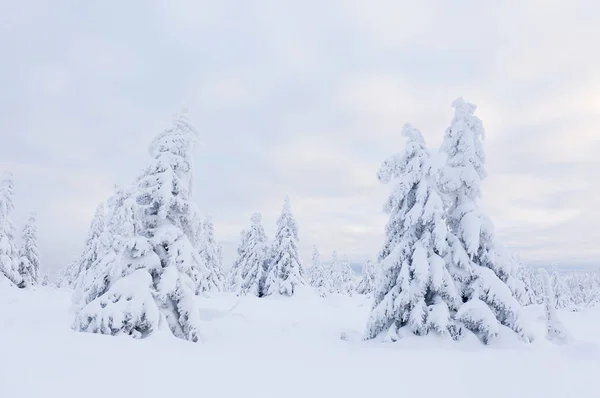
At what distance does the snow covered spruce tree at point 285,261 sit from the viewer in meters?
36.3

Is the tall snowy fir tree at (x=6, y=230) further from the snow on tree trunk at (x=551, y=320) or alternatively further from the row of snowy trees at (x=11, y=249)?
the snow on tree trunk at (x=551, y=320)

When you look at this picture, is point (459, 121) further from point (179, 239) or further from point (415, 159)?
point (179, 239)

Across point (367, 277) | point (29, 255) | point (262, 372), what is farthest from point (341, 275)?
point (262, 372)

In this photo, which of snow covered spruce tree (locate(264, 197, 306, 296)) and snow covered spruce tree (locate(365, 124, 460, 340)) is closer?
snow covered spruce tree (locate(365, 124, 460, 340))

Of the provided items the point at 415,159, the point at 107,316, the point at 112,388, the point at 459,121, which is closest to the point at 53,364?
the point at 112,388

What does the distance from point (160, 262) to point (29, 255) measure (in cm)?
4137

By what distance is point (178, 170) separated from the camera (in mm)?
13945

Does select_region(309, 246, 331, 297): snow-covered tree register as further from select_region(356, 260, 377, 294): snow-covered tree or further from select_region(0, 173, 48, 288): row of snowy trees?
select_region(0, 173, 48, 288): row of snowy trees

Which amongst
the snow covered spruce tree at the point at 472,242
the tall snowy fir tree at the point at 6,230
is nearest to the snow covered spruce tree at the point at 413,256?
the snow covered spruce tree at the point at 472,242

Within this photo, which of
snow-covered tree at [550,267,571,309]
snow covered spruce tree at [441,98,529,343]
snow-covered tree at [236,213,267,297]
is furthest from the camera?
snow-covered tree at [550,267,571,309]

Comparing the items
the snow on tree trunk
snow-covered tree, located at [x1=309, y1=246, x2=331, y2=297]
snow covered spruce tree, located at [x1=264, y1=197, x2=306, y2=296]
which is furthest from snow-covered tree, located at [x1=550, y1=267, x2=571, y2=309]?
the snow on tree trunk

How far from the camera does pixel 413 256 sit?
14422 millimetres

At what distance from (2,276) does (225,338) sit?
3186 centimetres

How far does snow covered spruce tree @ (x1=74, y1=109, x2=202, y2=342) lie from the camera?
36.3 feet
